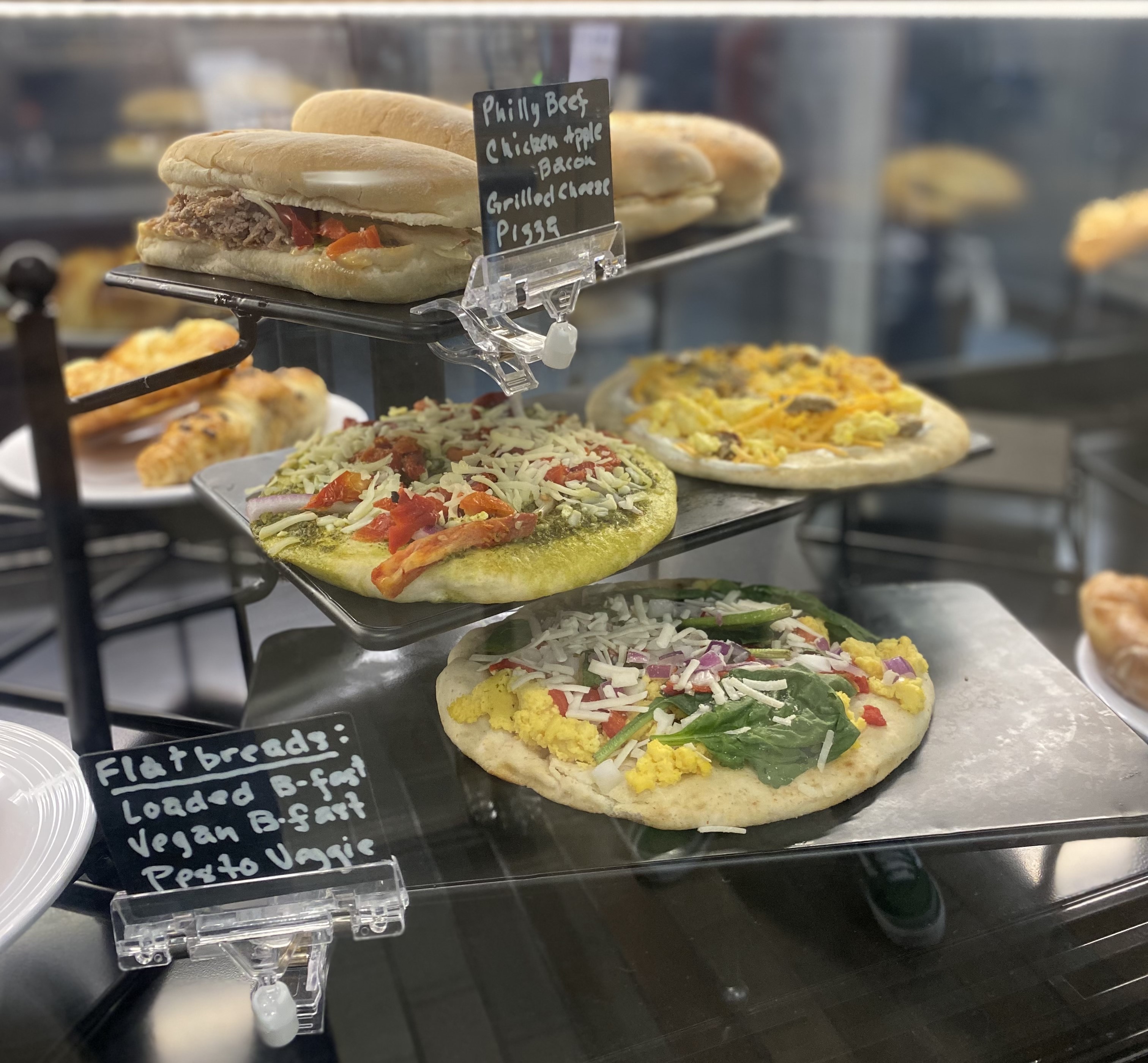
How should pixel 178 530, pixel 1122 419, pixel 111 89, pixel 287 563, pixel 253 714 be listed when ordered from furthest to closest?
pixel 1122 419
pixel 111 89
pixel 178 530
pixel 253 714
pixel 287 563

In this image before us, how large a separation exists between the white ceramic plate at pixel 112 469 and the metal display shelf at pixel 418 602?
178mm

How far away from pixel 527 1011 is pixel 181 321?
167 cm

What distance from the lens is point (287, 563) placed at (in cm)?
142

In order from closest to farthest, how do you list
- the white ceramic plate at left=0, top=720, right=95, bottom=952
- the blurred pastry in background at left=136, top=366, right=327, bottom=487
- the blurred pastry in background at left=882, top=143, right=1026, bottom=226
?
1. the white ceramic plate at left=0, top=720, right=95, bottom=952
2. the blurred pastry in background at left=136, top=366, right=327, bottom=487
3. the blurred pastry in background at left=882, top=143, right=1026, bottom=226

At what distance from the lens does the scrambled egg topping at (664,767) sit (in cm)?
137

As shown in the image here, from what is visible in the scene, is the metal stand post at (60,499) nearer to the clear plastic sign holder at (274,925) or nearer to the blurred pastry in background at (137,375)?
the blurred pastry in background at (137,375)

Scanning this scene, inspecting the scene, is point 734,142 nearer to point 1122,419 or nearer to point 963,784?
point 963,784

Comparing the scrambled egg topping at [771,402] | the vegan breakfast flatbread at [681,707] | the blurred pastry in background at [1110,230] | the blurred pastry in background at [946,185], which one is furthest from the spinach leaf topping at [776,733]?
the blurred pastry in background at [946,185]

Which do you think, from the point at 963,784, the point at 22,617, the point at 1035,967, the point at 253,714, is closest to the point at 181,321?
the point at 22,617

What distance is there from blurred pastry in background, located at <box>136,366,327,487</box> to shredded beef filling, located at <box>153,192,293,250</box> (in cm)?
46

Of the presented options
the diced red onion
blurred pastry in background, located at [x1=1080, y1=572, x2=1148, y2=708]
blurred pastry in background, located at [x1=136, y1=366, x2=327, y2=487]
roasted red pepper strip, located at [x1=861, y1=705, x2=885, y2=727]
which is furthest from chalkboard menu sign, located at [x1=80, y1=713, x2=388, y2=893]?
blurred pastry in background, located at [x1=1080, y1=572, x2=1148, y2=708]

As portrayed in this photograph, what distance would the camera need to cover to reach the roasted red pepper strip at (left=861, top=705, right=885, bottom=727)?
1499 millimetres

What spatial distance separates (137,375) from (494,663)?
1025 millimetres

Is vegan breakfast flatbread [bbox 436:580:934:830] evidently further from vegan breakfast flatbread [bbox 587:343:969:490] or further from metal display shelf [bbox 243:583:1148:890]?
vegan breakfast flatbread [bbox 587:343:969:490]
